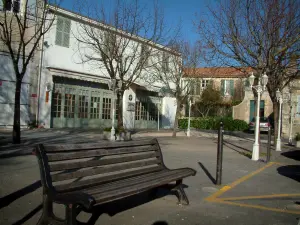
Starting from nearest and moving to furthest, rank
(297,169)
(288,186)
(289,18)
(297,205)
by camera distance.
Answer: (297,205), (288,186), (297,169), (289,18)

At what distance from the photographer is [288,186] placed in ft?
22.7

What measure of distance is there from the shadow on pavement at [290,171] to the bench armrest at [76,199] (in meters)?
5.85

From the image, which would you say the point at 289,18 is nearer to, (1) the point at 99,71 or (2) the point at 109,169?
(2) the point at 109,169

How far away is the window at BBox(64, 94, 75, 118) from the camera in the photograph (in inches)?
830

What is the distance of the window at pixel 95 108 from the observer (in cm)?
2303

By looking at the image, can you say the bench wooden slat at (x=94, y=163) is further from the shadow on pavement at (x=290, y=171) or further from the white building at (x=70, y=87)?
the white building at (x=70, y=87)

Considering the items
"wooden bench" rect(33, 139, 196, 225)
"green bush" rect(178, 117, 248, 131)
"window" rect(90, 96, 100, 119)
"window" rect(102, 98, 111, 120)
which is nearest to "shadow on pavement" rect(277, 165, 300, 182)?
"wooden bench" rect(33, 139, 196, 225)

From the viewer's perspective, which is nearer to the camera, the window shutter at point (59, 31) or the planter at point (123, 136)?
the planter at point (123, 136)

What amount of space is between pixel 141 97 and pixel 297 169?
19131 mm

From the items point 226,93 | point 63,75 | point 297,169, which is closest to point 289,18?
point 297,169

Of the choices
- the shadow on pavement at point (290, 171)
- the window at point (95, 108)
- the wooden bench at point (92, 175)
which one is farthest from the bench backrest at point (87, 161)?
the window at point (95, 108)

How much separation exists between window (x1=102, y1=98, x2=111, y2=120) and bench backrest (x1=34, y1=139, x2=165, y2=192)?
736 inches

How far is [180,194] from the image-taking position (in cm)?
522

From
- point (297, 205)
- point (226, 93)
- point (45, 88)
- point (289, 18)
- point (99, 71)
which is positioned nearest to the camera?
point (297, 205)
